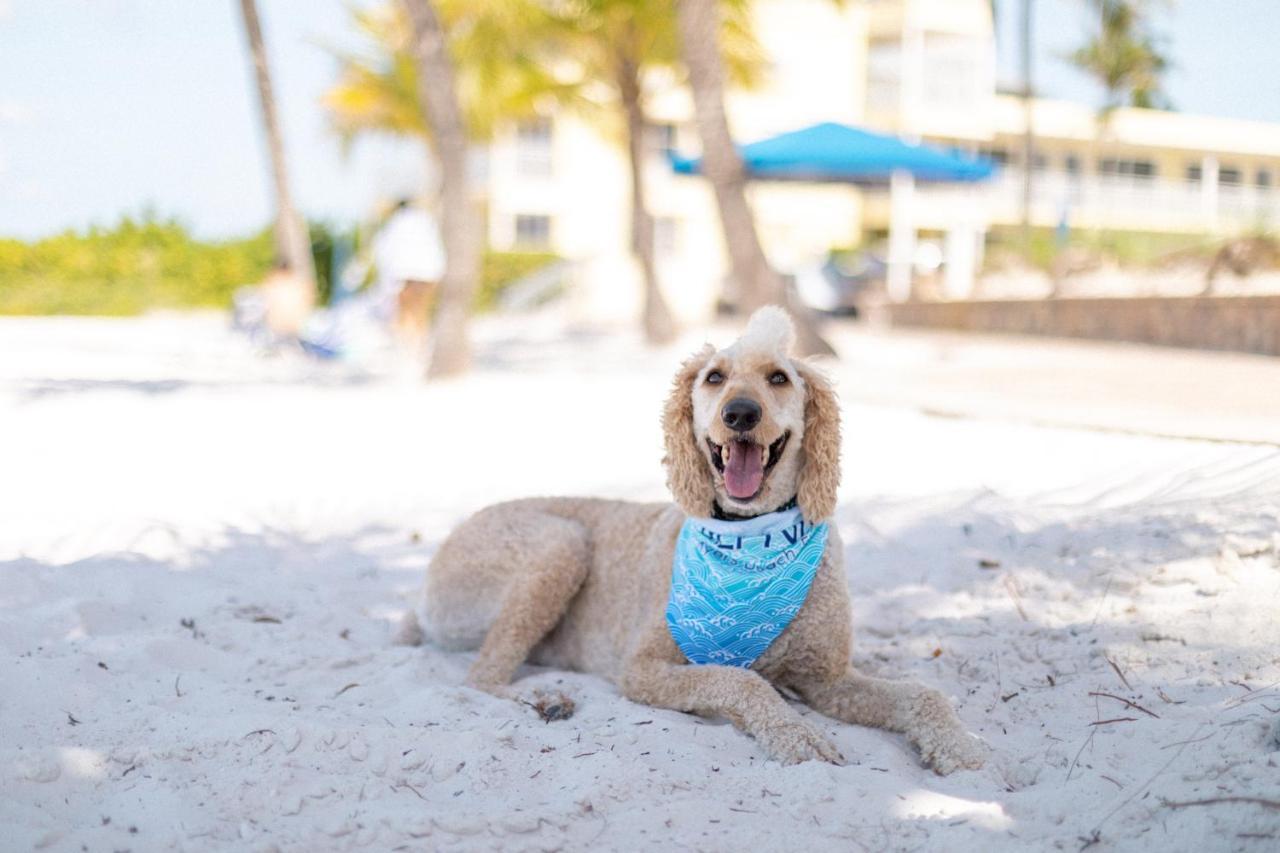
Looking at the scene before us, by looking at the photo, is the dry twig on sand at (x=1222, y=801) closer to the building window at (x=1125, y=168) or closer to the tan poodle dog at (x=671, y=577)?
the tan poodle dog at (x=671, y=577)

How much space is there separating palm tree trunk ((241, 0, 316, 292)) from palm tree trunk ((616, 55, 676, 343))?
5246mm

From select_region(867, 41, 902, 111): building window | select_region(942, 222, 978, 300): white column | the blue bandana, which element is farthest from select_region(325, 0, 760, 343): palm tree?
select_region(867, 41, 902, 111): building window

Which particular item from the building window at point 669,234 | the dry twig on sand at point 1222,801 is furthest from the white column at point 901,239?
the dry twig on sand at point 1222,801

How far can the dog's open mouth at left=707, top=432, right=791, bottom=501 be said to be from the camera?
3.31m

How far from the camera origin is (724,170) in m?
10.2

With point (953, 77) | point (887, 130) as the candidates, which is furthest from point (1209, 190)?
point (887, 130)

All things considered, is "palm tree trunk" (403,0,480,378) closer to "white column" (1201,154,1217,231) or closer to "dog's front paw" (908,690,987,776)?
"dog's front paw" (908,690,987,776)

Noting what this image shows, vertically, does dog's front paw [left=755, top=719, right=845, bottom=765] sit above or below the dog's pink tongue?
below

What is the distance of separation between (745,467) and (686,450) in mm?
259

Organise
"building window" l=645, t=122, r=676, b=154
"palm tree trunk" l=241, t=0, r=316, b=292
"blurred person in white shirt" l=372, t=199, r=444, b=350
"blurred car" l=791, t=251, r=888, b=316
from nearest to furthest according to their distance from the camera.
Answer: "blurred person in white shirt" l=372, t=199, r=444, b=350 → "palm tree trunk" l=241, t=0, r=316, b=292 → "blurred car" l=791, t=251, r=888, b=316 → "building window" l=645, t=122, r=676, b=154

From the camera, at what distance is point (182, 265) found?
86.2 feet

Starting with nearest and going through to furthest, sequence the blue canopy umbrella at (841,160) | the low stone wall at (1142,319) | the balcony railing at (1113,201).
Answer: the low stone wall at (1142,319) < the blue canopy umbrella at (841,160) < the balcony railing at (1113,201)

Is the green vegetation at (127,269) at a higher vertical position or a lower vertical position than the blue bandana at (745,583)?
higher

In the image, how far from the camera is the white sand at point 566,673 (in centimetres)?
255
